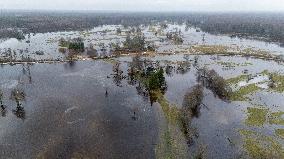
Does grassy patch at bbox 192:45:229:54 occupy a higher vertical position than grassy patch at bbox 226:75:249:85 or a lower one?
higher

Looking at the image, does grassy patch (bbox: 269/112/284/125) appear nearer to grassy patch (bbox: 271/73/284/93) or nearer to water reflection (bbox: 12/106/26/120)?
grassy patch (bbox: 271/73/284/93)

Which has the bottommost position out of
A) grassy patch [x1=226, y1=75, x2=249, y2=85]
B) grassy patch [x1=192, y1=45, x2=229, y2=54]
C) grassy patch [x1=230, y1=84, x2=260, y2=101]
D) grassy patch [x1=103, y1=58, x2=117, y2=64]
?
grassy patch [x1=230, y1=84, x2=260, y2=101]

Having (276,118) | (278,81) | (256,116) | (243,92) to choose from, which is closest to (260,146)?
(256,116)

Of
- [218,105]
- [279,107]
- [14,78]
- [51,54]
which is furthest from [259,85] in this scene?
[51,54]

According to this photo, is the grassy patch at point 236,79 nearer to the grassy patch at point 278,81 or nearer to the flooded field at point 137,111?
the flooded field at point 137,111

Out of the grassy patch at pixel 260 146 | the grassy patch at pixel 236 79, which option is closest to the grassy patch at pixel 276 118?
the grassy patch at pixel 260 146

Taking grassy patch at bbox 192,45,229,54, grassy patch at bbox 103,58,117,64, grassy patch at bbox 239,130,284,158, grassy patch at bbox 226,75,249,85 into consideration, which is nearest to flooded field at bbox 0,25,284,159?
grassy patch at bbox 239,130,284,158
